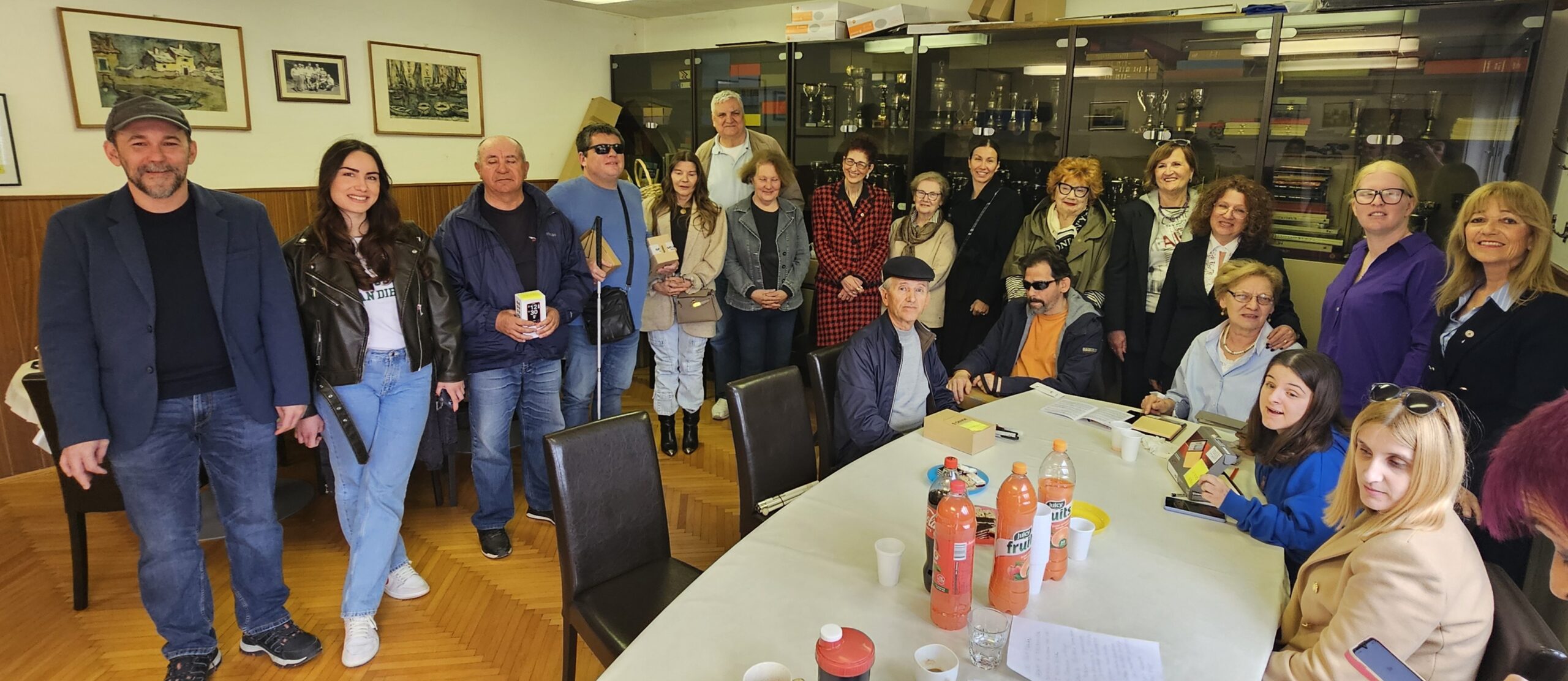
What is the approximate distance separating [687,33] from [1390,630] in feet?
20.6

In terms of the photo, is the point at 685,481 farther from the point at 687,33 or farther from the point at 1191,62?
the point at 687,33

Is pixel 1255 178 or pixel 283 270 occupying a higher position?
pixel 1255 178

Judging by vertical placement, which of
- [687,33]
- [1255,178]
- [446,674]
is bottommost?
Result: [446,674]

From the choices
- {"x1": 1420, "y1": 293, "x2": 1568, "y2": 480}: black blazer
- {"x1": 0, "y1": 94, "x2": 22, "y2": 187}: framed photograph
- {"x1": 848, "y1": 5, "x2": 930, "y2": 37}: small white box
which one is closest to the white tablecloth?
{"x1": 1420, "y1": 293, "x2": 1568, "y2": 480}: black blazer

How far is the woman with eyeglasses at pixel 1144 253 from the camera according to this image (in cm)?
361

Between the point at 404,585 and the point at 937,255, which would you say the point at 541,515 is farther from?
the point at 937,255

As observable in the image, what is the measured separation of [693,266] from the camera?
13.4ft

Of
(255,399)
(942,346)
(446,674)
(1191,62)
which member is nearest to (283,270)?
(255,399)

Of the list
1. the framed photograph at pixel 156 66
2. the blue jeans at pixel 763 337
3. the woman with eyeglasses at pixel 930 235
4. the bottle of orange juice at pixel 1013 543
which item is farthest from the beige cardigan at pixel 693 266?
the bottle of orange juice at pixel 1013 543

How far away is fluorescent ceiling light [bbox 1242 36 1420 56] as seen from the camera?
11.9 ft

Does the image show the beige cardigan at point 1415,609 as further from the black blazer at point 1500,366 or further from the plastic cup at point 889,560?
the black blazer at point 1500,366

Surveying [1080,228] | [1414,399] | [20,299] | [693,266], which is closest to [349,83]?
[20,299]

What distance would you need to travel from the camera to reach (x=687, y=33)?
6.64 m

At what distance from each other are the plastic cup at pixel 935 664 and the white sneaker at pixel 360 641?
1.97m
